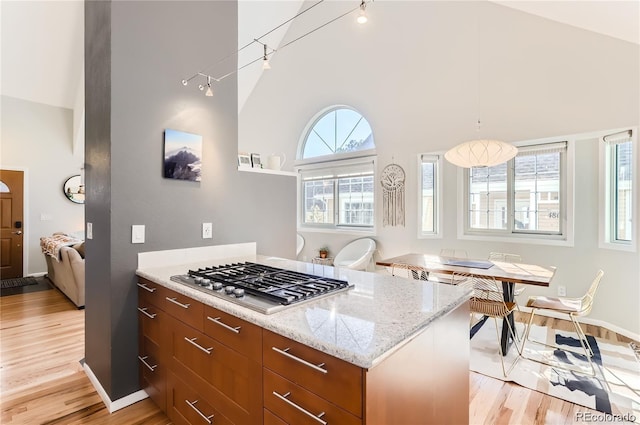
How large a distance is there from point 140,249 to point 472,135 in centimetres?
414

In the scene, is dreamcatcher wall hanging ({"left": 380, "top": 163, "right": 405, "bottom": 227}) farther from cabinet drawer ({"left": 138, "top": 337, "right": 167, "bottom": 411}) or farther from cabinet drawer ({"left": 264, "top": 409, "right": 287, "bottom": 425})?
cabinet drawer ({"left": 264, "top": 409, "right": 287, "bottom": 425})

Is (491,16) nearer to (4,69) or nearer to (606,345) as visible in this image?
(606,345)

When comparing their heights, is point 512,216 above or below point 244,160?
below

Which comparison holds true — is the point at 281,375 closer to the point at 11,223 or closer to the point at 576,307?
the point at 576,307

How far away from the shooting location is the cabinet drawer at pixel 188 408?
147 cm

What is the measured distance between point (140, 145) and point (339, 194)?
4176 millimetres

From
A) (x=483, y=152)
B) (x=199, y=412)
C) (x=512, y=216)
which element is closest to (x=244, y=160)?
(x=199, y=412)

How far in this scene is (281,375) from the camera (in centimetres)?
110

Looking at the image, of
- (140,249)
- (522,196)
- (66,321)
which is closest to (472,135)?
(522,196)

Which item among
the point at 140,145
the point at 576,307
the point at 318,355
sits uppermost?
the point at 140,145

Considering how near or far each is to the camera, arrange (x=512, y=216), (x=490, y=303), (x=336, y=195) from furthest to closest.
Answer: (x=336, y=195)
(x=512, y=216)
(x=490, y=303)

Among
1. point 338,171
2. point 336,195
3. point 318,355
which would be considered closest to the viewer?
point 318,355

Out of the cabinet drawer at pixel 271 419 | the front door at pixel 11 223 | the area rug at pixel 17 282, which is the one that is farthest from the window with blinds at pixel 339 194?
the front door at pixel 11 223

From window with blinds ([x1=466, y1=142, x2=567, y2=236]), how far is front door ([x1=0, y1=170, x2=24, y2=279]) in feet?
25.6
